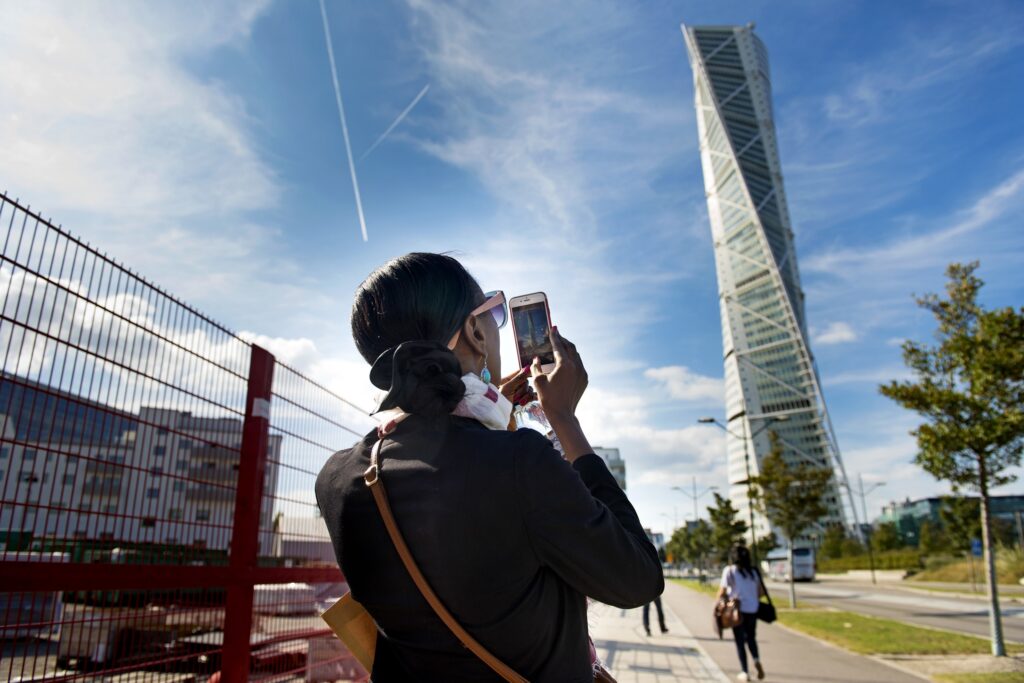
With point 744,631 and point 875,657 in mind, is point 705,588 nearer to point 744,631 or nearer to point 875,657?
point 875,657

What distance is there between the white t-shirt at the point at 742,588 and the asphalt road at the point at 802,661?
0.90m

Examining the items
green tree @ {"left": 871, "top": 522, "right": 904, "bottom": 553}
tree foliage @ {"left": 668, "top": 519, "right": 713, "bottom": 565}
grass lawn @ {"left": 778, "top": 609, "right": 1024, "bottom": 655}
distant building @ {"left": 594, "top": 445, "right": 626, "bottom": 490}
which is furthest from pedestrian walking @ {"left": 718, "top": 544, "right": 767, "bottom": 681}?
green tree @ {"left": 871, "top": 522, "right": 904, "bottom": 553}

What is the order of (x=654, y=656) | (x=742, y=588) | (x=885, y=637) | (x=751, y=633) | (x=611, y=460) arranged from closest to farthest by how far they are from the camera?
(x=611, y=460) < (x=751, y=633) < (x=742, y=588) < (x=654, y=656) < (x=885, y=637)

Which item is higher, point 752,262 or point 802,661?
point 752,262

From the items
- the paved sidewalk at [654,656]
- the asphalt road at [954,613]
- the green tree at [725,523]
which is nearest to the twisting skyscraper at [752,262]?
the green tree at [725,523]

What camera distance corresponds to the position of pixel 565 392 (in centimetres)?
136

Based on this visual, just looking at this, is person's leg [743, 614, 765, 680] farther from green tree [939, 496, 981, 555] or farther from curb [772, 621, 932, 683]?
green tree [939, 496, 981, 555]

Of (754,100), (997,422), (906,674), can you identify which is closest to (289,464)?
(906,674)

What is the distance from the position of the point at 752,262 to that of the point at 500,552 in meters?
139

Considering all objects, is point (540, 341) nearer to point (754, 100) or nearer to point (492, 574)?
point (492, 574)

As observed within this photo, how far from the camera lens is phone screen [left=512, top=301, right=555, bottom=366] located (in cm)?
149

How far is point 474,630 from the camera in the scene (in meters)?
1.09

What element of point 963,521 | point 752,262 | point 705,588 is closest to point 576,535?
point 705,588

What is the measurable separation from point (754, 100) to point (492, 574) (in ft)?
517
